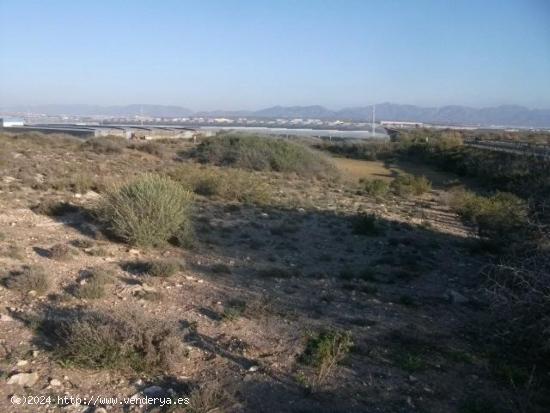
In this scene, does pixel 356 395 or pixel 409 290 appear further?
pixel 409 290

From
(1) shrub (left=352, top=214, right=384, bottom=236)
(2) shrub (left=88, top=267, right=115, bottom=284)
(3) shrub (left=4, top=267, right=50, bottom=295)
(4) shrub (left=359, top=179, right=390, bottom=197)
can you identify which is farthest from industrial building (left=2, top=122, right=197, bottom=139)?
(3) shrub (left=4, top=267, right=50, bottom=295)

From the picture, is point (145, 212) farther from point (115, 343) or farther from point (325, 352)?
point (325, 352)

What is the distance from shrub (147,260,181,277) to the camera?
9773 millimetres

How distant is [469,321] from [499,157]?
35.3 metres

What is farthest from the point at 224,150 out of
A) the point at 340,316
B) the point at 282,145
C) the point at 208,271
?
the point at 340,316

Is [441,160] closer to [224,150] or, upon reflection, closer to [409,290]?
[224,150]

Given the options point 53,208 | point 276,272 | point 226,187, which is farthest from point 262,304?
point 226,187

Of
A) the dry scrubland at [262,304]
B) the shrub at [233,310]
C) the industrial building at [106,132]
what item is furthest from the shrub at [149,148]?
the shrub at [233,310]

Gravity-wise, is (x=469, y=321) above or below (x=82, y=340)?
below

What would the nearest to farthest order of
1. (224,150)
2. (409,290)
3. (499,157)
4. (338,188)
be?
(409,290)
(338,188)
(224,150)
(499,157)

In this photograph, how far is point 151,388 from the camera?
5.75 m

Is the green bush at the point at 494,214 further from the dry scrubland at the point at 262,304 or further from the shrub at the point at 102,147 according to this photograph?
the shrub at the point at 102,147

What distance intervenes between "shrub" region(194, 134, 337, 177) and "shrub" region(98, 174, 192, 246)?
71.1 feet

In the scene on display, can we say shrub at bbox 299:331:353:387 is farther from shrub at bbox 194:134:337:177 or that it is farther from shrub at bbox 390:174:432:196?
shrub at bbox 194:134:337:177
